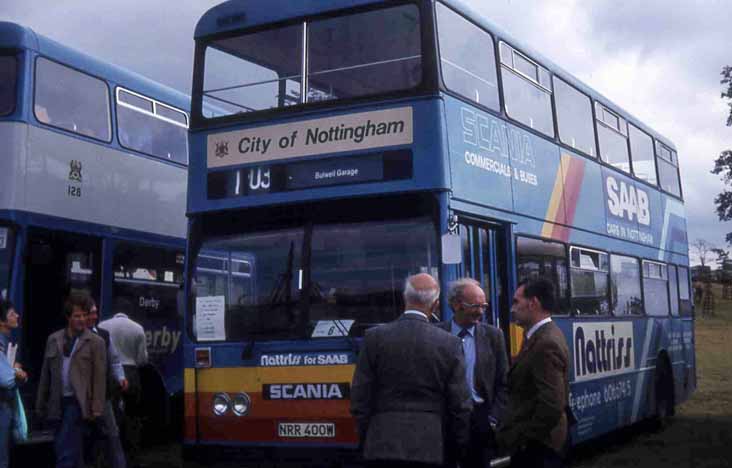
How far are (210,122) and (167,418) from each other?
15.6ft

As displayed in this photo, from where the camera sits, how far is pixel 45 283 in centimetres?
1113

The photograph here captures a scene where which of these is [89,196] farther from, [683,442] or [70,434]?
[683,442]

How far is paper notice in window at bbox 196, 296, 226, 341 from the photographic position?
930 cm

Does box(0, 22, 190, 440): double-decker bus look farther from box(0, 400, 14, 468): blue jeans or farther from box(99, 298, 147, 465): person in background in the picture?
box(0, 400, 14, 468): blue jeans

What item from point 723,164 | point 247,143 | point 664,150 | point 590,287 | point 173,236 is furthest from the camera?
point 723,164

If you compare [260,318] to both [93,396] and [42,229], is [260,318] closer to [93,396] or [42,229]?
[93,396]

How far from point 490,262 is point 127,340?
413cm

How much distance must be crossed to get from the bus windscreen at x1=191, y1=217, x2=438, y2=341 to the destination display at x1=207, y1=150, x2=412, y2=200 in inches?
17.0

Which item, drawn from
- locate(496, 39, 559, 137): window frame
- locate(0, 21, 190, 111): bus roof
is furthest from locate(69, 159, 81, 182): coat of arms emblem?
locate(496, 39, 559, 137): window frame

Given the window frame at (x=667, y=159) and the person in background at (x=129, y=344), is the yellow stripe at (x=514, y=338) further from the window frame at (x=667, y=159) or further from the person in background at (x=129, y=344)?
the window frame at (x=667, y=159)

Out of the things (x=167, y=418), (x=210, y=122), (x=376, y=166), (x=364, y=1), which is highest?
(x=364, y=1)

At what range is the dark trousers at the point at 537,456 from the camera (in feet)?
19.3

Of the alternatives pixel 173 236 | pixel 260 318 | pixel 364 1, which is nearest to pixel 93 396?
pixel 260 318

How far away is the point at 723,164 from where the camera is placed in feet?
133
